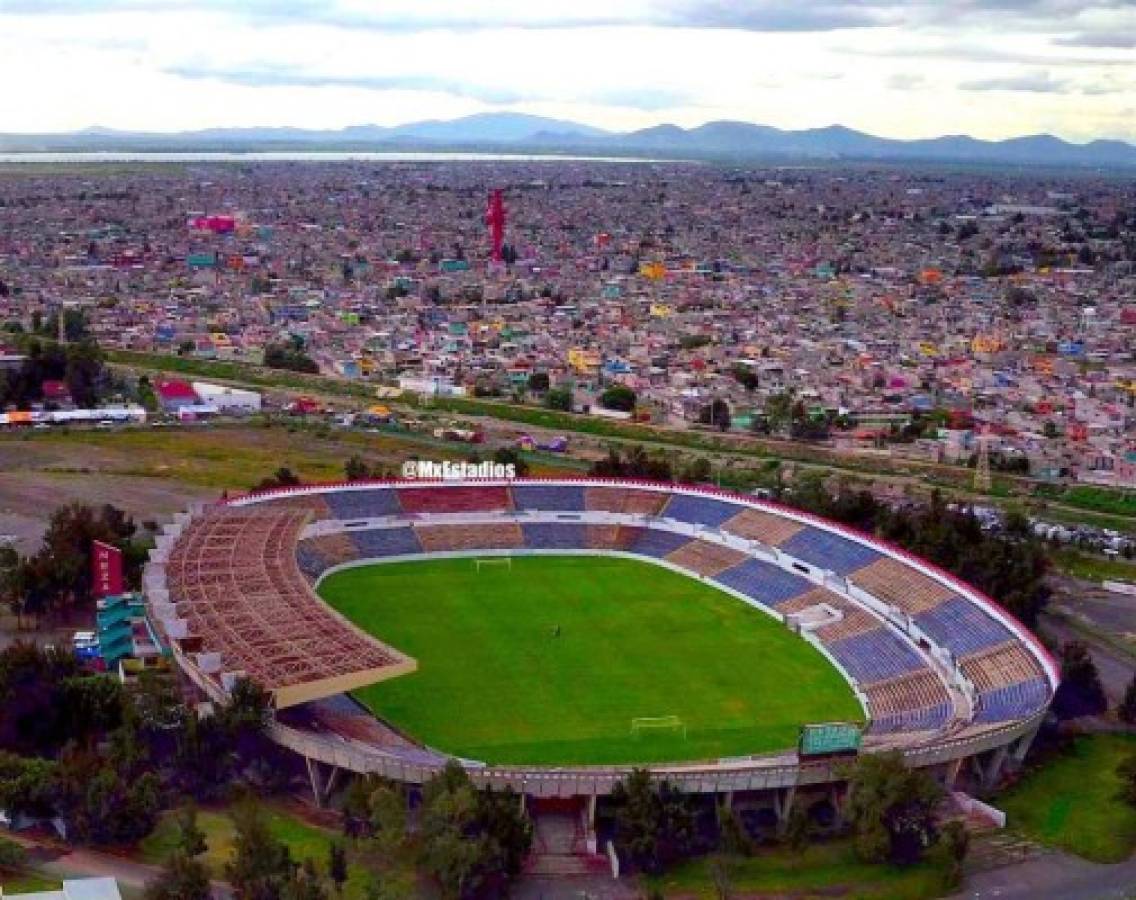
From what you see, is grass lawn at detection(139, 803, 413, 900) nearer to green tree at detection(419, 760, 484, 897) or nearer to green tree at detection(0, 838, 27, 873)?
green tree at detection(419, 760, 484, 897)

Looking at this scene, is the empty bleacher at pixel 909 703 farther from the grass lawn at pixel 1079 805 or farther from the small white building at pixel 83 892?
the small white building at pixel 83 892

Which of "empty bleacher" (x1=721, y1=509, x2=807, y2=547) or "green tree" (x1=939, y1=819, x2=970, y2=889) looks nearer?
"green tree" (x1=939, y1=819, x2=970, y2=889)

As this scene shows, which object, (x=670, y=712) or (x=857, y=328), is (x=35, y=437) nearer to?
(x=670, y=712)

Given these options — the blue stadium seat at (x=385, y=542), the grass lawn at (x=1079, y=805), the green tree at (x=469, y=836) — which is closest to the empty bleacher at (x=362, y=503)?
the blue stadium seat at (x=385, y=542)

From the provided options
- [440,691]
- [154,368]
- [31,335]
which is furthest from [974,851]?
[31,335]

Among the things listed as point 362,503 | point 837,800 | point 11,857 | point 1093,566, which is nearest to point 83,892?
point 11,857

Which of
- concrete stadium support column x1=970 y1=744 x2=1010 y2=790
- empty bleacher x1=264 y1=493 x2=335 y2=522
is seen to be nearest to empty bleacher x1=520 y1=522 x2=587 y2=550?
empty bleacher x1=264 y1=493 x2=335 y2=522
